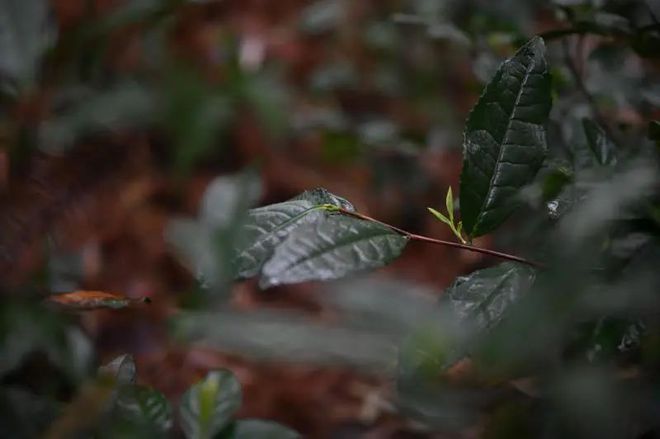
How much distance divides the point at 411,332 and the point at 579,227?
13 centimetres

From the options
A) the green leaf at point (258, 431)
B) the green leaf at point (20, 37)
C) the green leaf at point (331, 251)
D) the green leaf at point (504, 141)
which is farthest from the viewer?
the green leaf at point (20, 37)

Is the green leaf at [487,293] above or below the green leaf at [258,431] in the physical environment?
above

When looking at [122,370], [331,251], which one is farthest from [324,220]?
[122,370]

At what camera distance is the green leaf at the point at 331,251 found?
52 centimetres

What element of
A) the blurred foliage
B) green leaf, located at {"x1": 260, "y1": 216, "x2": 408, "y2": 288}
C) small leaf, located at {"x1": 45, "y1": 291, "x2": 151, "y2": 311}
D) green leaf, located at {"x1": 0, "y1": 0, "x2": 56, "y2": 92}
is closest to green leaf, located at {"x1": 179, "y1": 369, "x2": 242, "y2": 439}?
the blurred foliage

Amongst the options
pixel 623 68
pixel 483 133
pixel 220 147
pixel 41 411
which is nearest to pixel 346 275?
pixel 483 133

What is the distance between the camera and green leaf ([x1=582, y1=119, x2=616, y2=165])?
0.75 meters

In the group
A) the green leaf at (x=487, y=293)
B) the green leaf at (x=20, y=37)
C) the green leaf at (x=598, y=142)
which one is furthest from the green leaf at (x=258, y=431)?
the green leaf at (x=20, y=37)

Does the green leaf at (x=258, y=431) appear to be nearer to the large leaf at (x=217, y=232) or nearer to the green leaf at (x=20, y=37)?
the large leaf at (x=217, y=232)

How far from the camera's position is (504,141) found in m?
0.63

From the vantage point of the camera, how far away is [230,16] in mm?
2096

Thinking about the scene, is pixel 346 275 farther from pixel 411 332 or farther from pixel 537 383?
pixel 537 383

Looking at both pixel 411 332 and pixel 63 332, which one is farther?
pixel 63 332

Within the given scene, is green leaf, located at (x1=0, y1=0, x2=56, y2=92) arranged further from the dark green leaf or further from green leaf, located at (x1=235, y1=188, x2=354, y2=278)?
the dark green leaf
